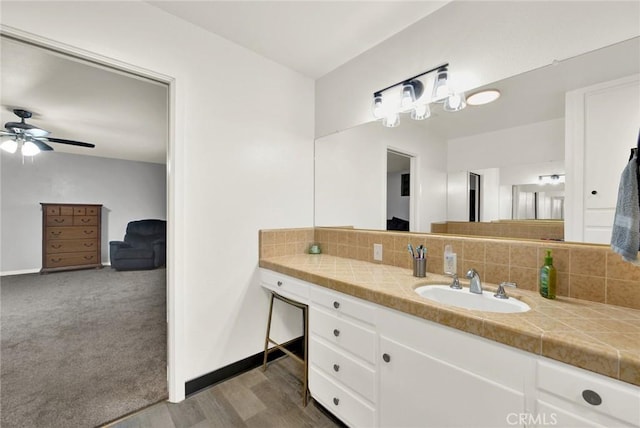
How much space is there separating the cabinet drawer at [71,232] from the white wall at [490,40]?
6187 millimetres

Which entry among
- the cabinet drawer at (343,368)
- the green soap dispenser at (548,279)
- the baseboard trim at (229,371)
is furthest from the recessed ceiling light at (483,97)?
the baseboard trim at (229,371)

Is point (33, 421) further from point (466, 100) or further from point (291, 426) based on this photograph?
point (466, 100)

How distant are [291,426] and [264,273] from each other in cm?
96

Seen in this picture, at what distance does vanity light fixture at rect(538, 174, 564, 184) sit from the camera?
4.01 ft

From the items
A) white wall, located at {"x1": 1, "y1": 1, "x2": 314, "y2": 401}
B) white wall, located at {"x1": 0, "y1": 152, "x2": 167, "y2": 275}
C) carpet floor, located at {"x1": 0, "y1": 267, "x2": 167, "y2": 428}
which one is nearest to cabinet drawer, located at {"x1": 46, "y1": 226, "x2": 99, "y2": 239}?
white wall, located at {"x1": 0, "y1": 152, "x2": 167, "y2": 275}

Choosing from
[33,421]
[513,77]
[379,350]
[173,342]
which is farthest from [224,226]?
[513,77]

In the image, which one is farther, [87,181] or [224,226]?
[87,181]

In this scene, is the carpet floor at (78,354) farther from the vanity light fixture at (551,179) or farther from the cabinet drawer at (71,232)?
the vanity light fixture at (551,179)

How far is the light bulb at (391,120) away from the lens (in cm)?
180

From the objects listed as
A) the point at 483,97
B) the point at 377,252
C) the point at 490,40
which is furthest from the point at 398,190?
the point at 490,40

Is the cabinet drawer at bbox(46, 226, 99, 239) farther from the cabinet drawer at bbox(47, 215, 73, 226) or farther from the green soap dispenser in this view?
the green soap dispenser

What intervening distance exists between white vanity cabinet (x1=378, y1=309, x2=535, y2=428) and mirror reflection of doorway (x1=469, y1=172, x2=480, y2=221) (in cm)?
86

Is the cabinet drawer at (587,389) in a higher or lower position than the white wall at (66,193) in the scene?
lower

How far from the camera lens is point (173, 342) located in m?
1.62
